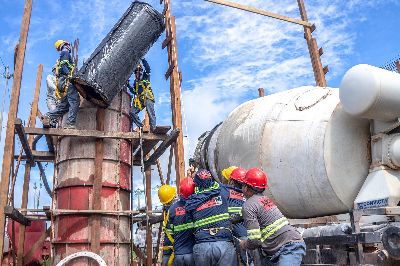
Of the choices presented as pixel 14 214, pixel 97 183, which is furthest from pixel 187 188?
pixel 14 214

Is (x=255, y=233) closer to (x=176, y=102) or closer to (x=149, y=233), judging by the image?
(x=176, y=102)

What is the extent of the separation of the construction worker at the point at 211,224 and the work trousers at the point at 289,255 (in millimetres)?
1157

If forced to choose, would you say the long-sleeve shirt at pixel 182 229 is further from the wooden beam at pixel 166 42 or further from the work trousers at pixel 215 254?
the wooden beam at pixel 166 42

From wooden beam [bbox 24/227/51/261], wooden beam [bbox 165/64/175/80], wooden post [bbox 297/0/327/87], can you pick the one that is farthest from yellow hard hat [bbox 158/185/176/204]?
wooden post [bbox 297/0/327/87]

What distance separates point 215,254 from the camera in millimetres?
5738

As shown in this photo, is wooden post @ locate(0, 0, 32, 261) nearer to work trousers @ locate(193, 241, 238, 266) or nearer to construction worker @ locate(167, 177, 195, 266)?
construction worker @ locate(167, 177, 195, 266)

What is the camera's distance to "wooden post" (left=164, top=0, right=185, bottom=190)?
9.02 meters

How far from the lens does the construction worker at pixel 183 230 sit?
638 cm

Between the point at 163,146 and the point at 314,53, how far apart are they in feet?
19.4

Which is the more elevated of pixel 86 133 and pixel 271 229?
pixel 86 133

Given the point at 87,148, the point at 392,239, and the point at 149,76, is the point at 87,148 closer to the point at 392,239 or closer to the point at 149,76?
the point at 149,76

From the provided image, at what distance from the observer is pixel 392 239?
171 inches

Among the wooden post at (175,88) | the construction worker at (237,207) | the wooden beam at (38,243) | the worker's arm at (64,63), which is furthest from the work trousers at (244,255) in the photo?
the worker's arm at (64,63)

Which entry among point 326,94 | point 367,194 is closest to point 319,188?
point 367,194
